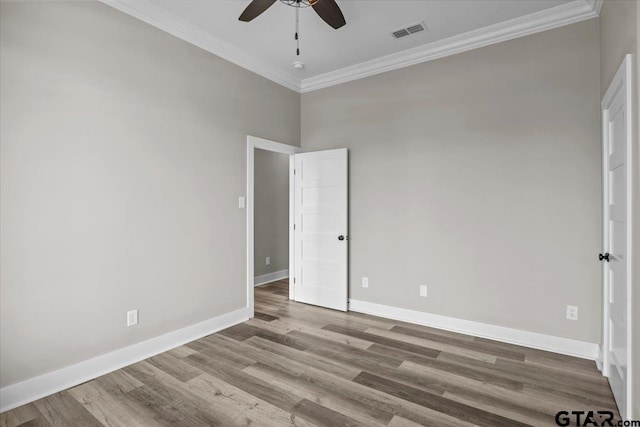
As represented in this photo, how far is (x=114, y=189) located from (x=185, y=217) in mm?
700

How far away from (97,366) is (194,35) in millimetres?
3102

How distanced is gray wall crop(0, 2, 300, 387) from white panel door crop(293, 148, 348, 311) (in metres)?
1.08

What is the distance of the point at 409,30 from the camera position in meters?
3.31

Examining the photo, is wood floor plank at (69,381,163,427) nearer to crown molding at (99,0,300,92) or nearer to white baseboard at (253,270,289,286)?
crown molding at (99,0,300,92)

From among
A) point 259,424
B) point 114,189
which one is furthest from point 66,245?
point 259,424

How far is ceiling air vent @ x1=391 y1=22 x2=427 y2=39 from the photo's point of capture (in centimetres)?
323

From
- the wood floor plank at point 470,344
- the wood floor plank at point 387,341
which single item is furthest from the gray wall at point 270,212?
the wood floor plank at point 470,344

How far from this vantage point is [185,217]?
3.27 meters

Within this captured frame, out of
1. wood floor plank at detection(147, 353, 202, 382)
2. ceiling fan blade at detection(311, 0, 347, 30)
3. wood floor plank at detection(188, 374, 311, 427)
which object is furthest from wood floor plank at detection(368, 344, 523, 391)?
ceiling fan blade at detection(311, 0, 347, 30)

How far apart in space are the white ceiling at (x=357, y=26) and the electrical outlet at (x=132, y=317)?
2570mm

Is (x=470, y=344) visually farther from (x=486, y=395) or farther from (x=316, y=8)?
(x=316, y=8)

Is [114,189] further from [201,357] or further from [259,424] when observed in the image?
[259,424]

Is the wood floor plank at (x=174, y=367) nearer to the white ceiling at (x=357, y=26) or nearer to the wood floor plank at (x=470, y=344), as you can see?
the wood floor plank at (x=470, y=344)

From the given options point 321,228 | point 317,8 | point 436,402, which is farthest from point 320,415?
point 317,8
